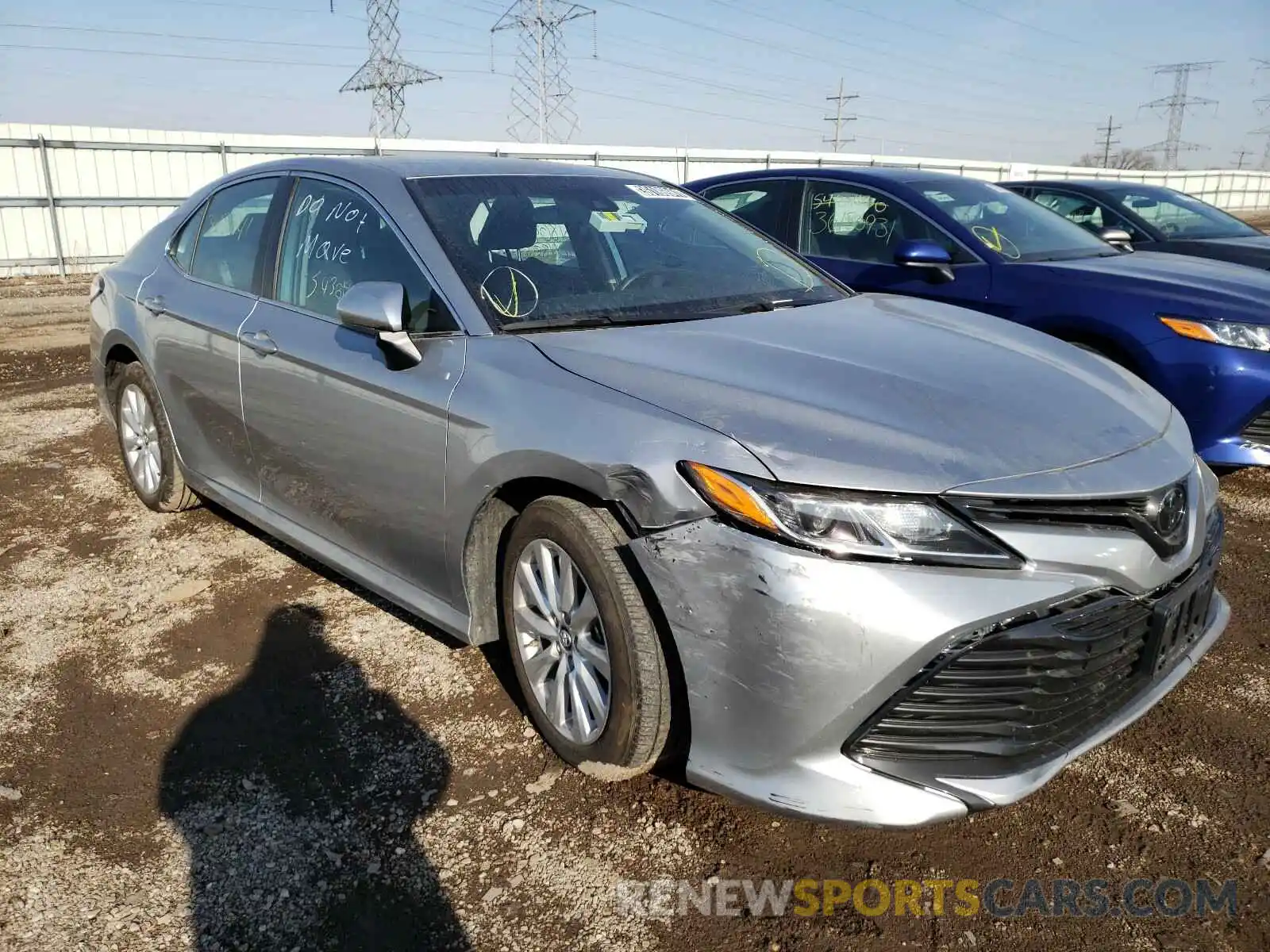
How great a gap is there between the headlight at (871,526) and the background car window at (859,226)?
377 centimetres

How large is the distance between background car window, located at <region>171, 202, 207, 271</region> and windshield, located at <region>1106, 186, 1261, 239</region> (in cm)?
744

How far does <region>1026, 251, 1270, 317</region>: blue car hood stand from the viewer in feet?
15.0

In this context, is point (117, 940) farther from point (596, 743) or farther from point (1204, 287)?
point (1204, 287)

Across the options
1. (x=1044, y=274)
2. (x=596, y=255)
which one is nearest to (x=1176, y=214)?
(x=1044, y=274)

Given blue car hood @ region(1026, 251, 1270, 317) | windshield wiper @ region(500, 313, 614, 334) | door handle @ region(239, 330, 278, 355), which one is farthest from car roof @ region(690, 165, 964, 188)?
door handle @ region(239, 330, 278, 355)

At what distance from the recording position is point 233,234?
3881 mm

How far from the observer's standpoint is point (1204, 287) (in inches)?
185

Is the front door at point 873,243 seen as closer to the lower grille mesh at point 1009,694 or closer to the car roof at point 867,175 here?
the car roof at point 867,175

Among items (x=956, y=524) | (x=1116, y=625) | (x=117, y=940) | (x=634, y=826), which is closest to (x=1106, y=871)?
(x=1116, y=625)

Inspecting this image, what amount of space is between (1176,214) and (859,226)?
448cm

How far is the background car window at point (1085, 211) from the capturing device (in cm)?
816

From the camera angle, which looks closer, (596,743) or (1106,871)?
(1106,871)

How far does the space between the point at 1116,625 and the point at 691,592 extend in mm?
936

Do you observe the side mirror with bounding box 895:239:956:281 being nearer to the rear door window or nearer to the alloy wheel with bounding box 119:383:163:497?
the rear door window
